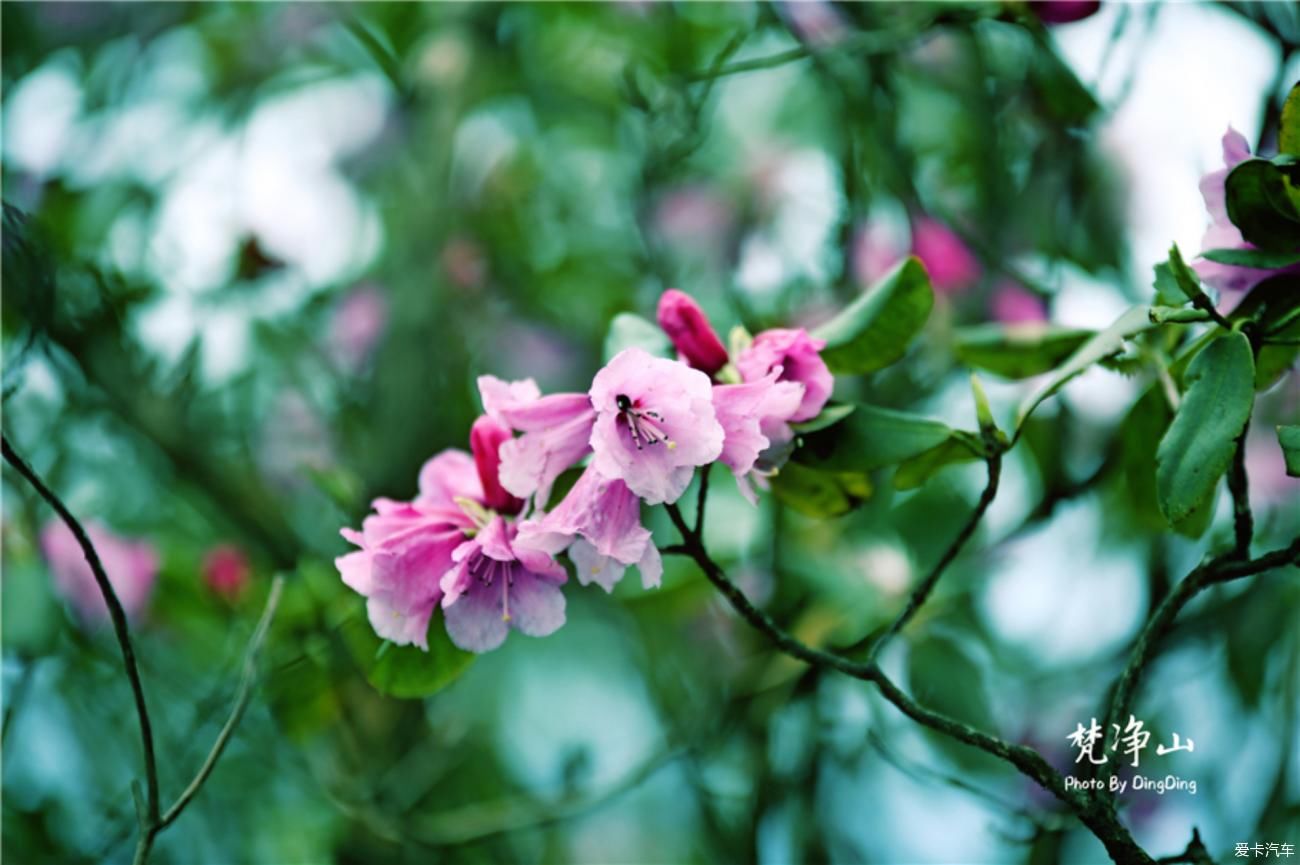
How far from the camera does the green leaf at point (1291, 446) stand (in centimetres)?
69

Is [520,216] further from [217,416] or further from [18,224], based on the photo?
[18,224]

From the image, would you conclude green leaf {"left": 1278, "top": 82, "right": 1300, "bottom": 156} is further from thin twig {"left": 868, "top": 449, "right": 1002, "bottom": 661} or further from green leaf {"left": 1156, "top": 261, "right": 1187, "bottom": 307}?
thin twig {"left": 868, "top": 449, "right": 1002, "bottom": 661}

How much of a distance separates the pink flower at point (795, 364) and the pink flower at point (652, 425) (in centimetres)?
8

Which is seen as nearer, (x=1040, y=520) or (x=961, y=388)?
(x=1040, y=520)

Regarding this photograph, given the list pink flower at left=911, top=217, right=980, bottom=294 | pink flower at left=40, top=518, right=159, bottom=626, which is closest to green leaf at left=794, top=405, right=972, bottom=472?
pink flower at left=911, top=217, right=980, bottom=294

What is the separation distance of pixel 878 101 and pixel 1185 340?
0.73 metres

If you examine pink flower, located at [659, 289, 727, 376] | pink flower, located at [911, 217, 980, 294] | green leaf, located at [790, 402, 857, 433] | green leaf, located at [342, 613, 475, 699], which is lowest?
pink flower, located at [911, 217, 980, 294]

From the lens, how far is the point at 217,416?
226 centimetres

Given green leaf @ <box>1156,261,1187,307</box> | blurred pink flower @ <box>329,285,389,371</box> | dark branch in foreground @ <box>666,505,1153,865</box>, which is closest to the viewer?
dark branch in foreground @ <box>666,505,1153,865</box>

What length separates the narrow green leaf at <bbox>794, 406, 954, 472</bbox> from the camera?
2.79ft

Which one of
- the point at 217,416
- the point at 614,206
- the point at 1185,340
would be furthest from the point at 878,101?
the point at 217,416

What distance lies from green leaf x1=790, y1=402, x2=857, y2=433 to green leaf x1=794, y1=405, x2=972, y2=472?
1 centimetres

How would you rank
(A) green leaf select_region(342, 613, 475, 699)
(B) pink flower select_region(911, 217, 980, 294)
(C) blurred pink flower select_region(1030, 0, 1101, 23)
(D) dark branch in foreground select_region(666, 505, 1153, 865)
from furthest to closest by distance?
(B) pink flower select_region(911, 217, 980, 294) < (C) blurred pink flower select_region(1030, 0, 1101, 23) < (A) green leaf select_region(342, 613, 475, 699) < (D) dark branch in foreground select_region(666, 505, 1153, 865)

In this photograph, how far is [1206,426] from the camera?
0.74 meters
